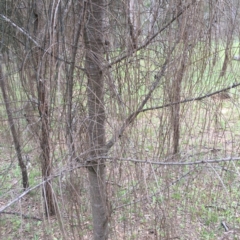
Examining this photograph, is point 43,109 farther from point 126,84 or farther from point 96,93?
point 126,84

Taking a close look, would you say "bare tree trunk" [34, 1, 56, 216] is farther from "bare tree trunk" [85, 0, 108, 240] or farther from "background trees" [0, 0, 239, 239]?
"bare tree trunk" [85, 0, 108, 240]

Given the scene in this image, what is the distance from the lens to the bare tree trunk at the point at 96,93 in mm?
1152

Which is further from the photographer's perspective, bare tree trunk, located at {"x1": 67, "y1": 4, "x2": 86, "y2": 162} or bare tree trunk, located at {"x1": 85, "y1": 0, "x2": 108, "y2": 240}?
bare tree trunk, located at {"x1": 85, "y1": 0, "x2": 108, "y2": 240}

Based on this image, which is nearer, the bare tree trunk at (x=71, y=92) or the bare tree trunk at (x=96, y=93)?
the bare tree trunk at (x=71, y=92)

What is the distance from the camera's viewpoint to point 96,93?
1.22 m

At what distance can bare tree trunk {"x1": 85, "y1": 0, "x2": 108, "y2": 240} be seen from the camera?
45.4 inches

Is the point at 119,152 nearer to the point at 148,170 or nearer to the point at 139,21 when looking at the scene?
the point at 148,170

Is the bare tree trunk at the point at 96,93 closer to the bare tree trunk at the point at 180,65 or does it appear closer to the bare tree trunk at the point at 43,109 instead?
the bare tree trunk at the point at 43,109

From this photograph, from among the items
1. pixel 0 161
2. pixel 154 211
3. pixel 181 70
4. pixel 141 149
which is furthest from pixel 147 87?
pixel 0 161

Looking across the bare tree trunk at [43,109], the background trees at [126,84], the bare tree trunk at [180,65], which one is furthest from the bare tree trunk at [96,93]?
the bare tree trunk at [180,65]

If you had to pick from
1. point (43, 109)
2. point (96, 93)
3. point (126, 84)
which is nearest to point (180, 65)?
point (126, 84)

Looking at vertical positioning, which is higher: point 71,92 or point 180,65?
point 180,65

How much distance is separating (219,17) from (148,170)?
2.43 feet

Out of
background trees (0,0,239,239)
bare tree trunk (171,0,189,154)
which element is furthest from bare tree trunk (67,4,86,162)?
bare tree trunk (171,0,189,154)
